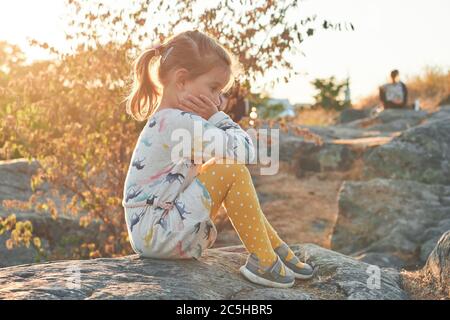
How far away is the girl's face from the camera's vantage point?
384 centimetres

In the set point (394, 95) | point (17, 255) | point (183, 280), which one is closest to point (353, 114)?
point (394, 95)

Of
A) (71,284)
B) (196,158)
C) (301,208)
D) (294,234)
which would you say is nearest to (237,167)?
(196,158)

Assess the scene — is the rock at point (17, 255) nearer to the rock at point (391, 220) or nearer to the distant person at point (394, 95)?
the rock at point (391, 220)

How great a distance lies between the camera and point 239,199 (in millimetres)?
3717

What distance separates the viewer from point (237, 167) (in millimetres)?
3725

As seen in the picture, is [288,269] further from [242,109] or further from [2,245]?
[2,245]

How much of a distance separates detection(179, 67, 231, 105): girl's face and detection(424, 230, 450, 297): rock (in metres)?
1.50

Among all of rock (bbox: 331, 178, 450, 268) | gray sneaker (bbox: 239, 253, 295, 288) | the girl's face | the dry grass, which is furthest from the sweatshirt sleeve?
the dry grass

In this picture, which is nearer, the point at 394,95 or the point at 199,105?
the point at 199,105

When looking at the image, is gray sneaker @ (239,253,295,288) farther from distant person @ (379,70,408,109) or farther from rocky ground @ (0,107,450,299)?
distant person @ (379,70,408,109)

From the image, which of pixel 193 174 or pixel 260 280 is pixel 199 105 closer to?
pixel 193 174

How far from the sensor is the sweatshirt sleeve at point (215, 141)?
367 cm

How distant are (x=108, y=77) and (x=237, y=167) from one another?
293 cm

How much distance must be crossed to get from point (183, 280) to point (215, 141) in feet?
2.31
